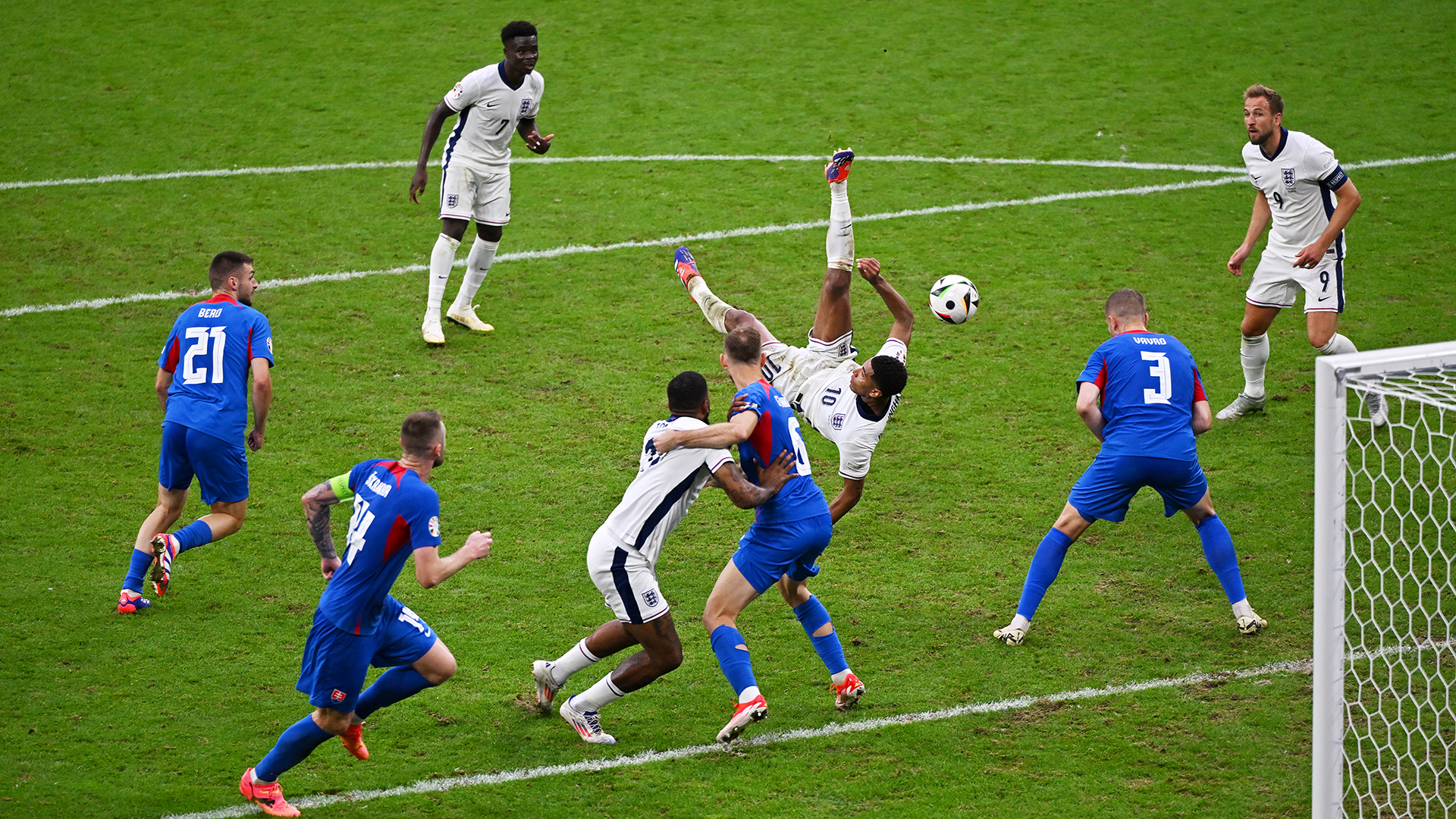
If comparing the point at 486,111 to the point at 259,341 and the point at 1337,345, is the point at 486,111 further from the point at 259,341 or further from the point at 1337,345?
the point at 1337,345

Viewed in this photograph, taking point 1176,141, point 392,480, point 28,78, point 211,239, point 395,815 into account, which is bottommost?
point 395,815

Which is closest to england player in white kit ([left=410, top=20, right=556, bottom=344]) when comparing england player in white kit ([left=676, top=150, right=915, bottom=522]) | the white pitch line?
the white pitch line

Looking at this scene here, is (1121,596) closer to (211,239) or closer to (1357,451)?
(1357,451)

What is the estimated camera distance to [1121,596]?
7340mm

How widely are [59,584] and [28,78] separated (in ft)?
34.9

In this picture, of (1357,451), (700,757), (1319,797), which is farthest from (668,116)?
(1319,797)

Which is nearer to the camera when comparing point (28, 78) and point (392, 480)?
point (392, 480)

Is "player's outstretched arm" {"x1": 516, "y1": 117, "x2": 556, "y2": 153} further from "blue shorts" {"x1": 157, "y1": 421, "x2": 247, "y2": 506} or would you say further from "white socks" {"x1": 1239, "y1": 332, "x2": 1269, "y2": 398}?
"white socks" {"x1": 1239, "y1": 332, "x2": 1269, "y2": 398}

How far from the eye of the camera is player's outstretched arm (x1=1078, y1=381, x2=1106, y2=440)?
651 centimetres

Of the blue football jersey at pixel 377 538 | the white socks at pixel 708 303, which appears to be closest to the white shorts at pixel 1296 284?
the white socks at pixel 708 303

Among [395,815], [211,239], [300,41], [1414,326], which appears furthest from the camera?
[300,41]

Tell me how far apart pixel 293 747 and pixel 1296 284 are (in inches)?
289

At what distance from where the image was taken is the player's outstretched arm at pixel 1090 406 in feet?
21.4

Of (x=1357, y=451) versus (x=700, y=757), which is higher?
(x=1357, y=451)
